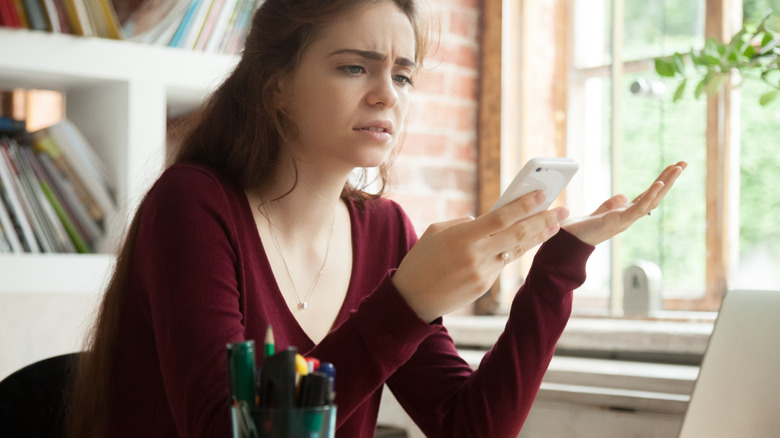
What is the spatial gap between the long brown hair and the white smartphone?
1.24ft

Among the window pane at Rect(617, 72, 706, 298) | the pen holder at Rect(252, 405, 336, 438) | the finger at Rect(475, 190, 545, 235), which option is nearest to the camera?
the pen holder at Rect(252, 405, 336, 438)

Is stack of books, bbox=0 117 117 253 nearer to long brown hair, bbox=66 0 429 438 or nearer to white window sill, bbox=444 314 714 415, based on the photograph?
long brown hair, bbox=66 0 429 438

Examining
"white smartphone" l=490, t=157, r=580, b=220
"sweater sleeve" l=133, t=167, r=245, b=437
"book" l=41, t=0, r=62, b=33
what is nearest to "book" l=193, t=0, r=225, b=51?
"book" l=41, t=0, r=62, b=33

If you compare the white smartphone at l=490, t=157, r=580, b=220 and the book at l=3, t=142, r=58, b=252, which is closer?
the white smartphone at l=490, t=157, r=580, b=220

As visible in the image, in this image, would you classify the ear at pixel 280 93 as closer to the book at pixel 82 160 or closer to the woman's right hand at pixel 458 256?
the woman's right hand at pixel 458 256

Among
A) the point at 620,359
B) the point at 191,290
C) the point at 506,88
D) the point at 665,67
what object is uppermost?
the point at 506,88

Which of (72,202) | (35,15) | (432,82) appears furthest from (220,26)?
(432,82)

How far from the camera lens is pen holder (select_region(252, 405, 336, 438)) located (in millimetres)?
622

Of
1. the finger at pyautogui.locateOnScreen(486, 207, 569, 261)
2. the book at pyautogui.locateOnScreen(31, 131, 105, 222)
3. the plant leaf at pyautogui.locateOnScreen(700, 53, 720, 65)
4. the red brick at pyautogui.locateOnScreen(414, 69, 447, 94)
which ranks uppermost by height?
the red brick at pyautogui.locateOnScreen(414, 69, 447, 94)

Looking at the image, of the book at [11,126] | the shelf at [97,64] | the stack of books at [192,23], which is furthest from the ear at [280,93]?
the book at [11,126]

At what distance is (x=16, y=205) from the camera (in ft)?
5.15

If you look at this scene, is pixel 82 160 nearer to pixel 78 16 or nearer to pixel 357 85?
pixel 78 16

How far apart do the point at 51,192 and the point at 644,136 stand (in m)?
1.40

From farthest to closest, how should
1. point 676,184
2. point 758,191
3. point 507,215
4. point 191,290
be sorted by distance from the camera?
1. point 676,184
2. point 758,191
3. point 191,290
4. point 507,215
